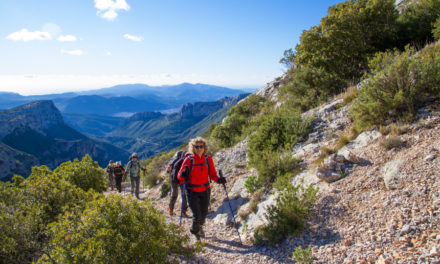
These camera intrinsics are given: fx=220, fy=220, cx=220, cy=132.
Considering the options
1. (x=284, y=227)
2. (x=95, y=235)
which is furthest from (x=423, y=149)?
(x=95, y=235)

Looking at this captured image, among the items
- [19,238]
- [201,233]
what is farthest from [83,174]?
[201,233]

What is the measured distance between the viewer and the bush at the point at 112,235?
308 cm

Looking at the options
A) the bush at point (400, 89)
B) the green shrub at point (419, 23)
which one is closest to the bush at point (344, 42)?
the green shrub at point (419, 23)

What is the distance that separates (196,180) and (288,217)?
2.33 meters

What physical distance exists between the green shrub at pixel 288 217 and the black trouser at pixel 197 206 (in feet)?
4.77

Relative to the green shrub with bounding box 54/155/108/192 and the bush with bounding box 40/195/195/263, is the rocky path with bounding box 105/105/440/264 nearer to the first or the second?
the bush with bounding box 40/195/195/263

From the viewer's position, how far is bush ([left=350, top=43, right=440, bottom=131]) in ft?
20.7

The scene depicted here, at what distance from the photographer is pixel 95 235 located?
3.24m

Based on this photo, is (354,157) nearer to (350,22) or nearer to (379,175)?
(379,175)

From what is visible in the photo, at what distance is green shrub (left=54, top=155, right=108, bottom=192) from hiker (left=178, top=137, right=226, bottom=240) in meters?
4.85

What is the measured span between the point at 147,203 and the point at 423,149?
6.03m

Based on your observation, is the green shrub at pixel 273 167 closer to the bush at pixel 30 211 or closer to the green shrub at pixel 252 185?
the green shrub at pixel 252 185

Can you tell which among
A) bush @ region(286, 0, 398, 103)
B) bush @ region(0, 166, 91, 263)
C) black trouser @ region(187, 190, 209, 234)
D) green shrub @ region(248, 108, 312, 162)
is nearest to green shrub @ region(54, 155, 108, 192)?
bush @ region(0, 166, 91, 263)

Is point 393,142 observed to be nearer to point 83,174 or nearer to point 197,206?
point 197,206
